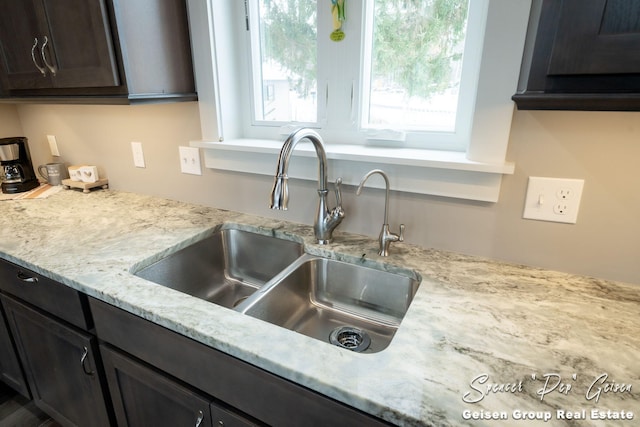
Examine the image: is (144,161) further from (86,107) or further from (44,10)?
(44,10)

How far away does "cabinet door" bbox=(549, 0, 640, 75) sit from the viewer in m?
0.55

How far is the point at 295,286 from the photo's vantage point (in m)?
1.08

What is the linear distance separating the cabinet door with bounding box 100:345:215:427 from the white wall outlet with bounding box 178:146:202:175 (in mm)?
766

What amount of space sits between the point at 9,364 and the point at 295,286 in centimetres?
128

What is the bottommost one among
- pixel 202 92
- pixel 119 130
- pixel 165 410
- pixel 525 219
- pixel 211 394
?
pixel 165 410

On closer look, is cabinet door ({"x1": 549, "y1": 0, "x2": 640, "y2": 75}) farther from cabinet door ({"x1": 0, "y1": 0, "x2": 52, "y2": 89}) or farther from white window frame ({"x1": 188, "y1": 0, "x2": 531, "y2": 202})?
cabinet door ({"x1": 0, "y1": 0, "x2": 52, "y2": 89})

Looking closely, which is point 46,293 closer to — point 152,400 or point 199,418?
point 152,400

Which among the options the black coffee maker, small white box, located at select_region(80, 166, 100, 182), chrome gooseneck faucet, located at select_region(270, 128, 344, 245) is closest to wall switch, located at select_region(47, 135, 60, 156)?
the black coffee maker

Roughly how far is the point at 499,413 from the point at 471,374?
8 centimetres

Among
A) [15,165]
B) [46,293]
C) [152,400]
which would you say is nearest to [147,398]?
[152,400]

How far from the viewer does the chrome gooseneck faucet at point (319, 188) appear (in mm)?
894

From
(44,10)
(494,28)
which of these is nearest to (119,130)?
(44,10)

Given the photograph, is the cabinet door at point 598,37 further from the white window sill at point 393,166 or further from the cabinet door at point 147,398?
the cabinet door at point 147,398

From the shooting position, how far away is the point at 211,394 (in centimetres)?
79
